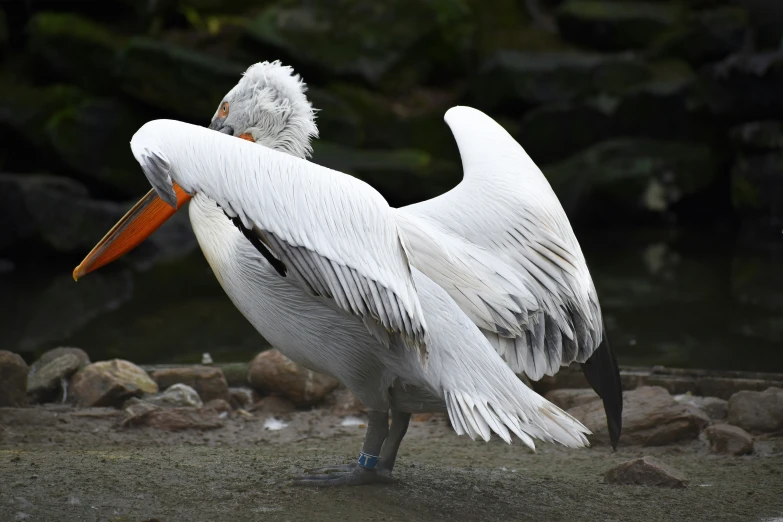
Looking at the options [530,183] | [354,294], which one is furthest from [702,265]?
[354,294]

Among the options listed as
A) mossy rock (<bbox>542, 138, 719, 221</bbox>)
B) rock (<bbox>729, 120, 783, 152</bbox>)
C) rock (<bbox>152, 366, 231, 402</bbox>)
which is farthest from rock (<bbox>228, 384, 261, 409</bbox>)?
rock (<bbox>729, 120, 783, 152</bbox>)

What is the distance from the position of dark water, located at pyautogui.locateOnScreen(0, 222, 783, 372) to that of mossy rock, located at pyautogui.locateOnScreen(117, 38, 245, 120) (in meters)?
2.28

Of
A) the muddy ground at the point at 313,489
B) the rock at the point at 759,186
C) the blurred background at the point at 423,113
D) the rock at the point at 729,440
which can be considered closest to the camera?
the muddy ground at the point at 313,489

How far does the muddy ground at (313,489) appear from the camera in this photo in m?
2.88

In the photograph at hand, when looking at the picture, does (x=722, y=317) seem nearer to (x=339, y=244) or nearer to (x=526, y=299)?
(x=526, y=299)

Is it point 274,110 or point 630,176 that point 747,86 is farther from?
point 274,110

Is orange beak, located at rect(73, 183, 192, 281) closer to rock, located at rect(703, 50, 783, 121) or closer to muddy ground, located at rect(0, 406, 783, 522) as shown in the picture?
muddy ground, located at rect(0, 406, 783, 522)

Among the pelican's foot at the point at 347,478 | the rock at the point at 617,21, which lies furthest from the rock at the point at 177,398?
the rock at the point at 617,21

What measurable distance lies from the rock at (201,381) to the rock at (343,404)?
482 mm

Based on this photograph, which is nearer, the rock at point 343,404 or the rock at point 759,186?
the rock at point 343,404

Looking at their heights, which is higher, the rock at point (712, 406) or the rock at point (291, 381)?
the rock at point (712, 406)

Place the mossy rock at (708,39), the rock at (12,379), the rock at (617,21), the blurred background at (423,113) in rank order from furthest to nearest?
the rock at (617,21), the mossy rock at (708,39), the blurred background at (423,113), the rock at (12,379)

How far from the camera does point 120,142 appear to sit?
1120 cm

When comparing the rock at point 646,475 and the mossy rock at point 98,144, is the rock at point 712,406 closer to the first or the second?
the rock at point 646,475
